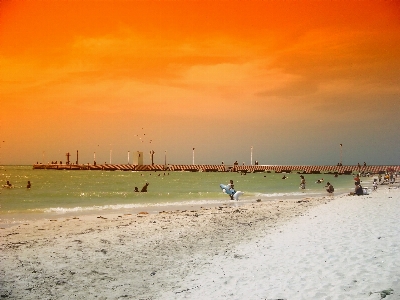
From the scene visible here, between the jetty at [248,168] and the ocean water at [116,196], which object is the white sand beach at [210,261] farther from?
the jetty at [248,168]

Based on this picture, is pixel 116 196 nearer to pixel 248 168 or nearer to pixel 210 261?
pixel 210 261

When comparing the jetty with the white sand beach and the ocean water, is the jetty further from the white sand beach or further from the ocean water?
the white sand beach

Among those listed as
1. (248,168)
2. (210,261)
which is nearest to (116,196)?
(210,261)

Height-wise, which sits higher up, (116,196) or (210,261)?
(210,261)

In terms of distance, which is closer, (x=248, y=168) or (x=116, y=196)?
(x=116, y=196)

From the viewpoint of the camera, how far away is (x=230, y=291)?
671 cm

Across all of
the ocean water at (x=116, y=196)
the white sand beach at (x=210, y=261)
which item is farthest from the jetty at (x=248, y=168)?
the white sand beach at (x=210, y=261)

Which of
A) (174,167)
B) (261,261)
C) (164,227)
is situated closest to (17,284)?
(261,261)

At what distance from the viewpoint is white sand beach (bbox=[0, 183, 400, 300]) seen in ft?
21.5

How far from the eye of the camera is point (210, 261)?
30.1ft

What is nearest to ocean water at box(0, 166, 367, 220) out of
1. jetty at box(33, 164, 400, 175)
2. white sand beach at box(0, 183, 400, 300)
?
white sand beach at box(0, 183, 400, 300)

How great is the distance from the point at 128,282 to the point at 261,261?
3.06 m

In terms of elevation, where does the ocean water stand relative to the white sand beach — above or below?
below

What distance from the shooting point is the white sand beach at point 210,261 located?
6562 millimetres
